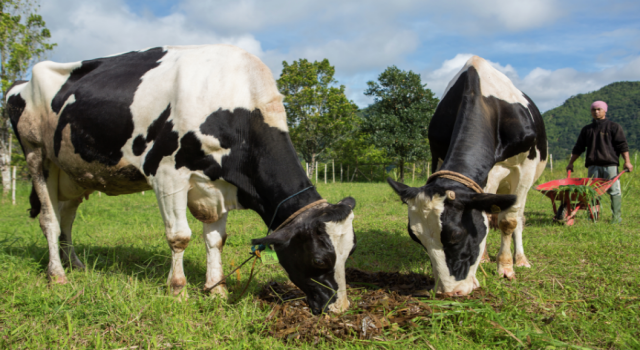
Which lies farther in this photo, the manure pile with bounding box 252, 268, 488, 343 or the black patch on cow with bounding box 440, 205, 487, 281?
the black patch on cow with bounding box 440, 205, 487, 281

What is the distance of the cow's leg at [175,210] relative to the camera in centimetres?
Answer: 322

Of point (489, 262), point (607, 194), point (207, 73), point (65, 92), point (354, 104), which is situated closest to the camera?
point (207, 73)

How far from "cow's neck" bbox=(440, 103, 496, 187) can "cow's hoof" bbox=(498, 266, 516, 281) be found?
3.33 feet

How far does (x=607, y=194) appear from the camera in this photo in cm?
654

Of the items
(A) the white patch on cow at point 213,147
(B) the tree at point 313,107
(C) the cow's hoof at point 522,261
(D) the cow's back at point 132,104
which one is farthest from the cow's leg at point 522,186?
(B) the tree at point 313,107

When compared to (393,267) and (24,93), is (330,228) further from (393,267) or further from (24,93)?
(24,93)

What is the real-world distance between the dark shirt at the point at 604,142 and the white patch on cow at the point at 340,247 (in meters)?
5.93

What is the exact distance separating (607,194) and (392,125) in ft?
49.5

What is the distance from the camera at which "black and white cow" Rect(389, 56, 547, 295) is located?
296cm

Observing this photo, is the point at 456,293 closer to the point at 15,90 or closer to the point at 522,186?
the point at 522,186

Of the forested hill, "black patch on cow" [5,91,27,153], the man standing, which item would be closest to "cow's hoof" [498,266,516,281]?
the man standing

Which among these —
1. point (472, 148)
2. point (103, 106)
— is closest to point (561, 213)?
point (472, 148)

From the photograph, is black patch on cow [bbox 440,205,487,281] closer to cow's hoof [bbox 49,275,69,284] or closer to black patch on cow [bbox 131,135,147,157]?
black patch on cow [bbox 131,135,147,157]

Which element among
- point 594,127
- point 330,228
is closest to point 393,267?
point 330,228
